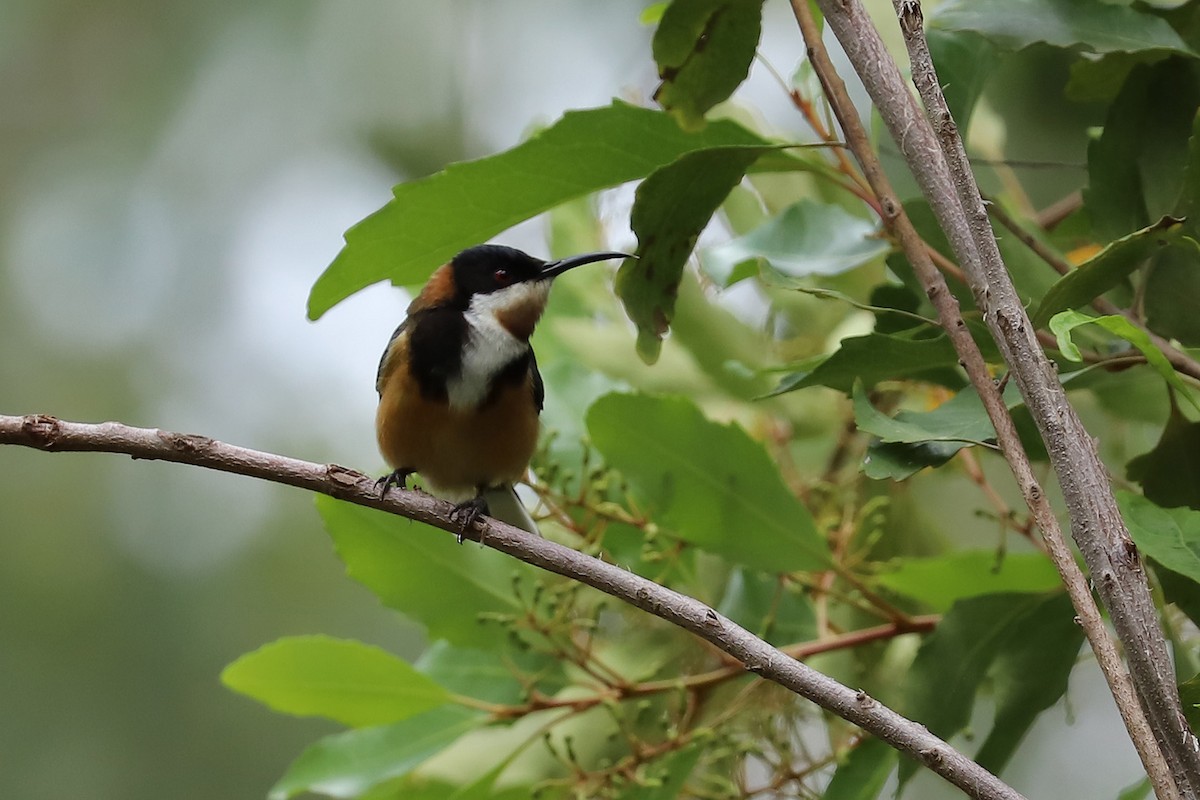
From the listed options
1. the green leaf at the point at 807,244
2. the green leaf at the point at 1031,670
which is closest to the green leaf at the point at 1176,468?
the green leaf at the point at 1031,670

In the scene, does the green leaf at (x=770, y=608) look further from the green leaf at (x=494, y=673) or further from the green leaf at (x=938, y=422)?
the green leaf at (x=938, y=422)

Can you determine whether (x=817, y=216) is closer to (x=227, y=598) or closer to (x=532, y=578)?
(x=532, y=578)

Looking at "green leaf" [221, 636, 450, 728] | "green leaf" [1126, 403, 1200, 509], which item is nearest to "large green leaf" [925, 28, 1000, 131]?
"green leaf" [1126, 403, 1200, 509]

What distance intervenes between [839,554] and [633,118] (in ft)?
3.44

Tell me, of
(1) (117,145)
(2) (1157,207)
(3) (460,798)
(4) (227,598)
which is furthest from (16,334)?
(2) (1157,207)

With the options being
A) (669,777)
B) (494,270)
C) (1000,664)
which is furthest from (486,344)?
(1000,664)

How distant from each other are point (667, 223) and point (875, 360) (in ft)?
1.25

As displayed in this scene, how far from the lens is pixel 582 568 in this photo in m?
1.53

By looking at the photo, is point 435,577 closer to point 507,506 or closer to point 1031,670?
point 507,506

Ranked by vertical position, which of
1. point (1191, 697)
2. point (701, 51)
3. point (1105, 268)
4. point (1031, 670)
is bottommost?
point (1191, 697)

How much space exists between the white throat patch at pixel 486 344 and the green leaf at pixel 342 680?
2.01 feet

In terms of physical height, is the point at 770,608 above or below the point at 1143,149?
below

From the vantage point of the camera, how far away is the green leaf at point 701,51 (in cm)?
186

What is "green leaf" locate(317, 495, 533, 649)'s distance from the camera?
242 cm
